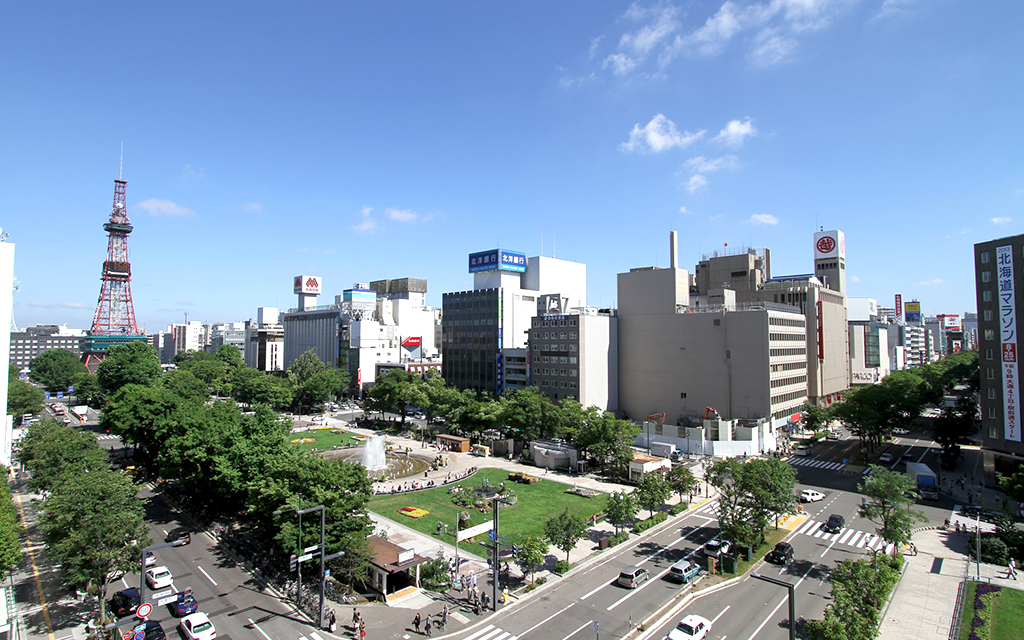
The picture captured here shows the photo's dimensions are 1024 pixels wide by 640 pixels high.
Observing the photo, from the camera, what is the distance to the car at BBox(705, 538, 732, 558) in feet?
132

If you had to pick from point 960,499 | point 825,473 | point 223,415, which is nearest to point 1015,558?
point 960,499

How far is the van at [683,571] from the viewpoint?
36.8 metres

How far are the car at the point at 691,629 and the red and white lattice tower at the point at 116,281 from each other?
171512mm

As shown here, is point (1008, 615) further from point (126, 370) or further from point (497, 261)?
point (126, 370)

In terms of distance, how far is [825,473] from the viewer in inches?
2665

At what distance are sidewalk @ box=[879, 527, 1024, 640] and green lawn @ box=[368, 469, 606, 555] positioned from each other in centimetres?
2489

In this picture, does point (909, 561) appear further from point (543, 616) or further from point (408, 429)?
point (408, 429)

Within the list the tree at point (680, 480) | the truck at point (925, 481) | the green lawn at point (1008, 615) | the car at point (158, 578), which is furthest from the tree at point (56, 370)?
the green lawn at point (1008, 615)

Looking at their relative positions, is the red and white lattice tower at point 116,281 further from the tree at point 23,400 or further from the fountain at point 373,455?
the fountain at point 373,455

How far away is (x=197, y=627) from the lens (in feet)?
97.6

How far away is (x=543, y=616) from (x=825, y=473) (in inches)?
2043

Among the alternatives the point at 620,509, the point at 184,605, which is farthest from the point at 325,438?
the point at 620,509

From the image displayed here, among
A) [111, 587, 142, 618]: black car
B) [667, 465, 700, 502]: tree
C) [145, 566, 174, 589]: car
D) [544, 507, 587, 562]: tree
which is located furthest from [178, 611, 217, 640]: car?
[667, 465, 700, 502]: tree

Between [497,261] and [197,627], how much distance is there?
321 feet
